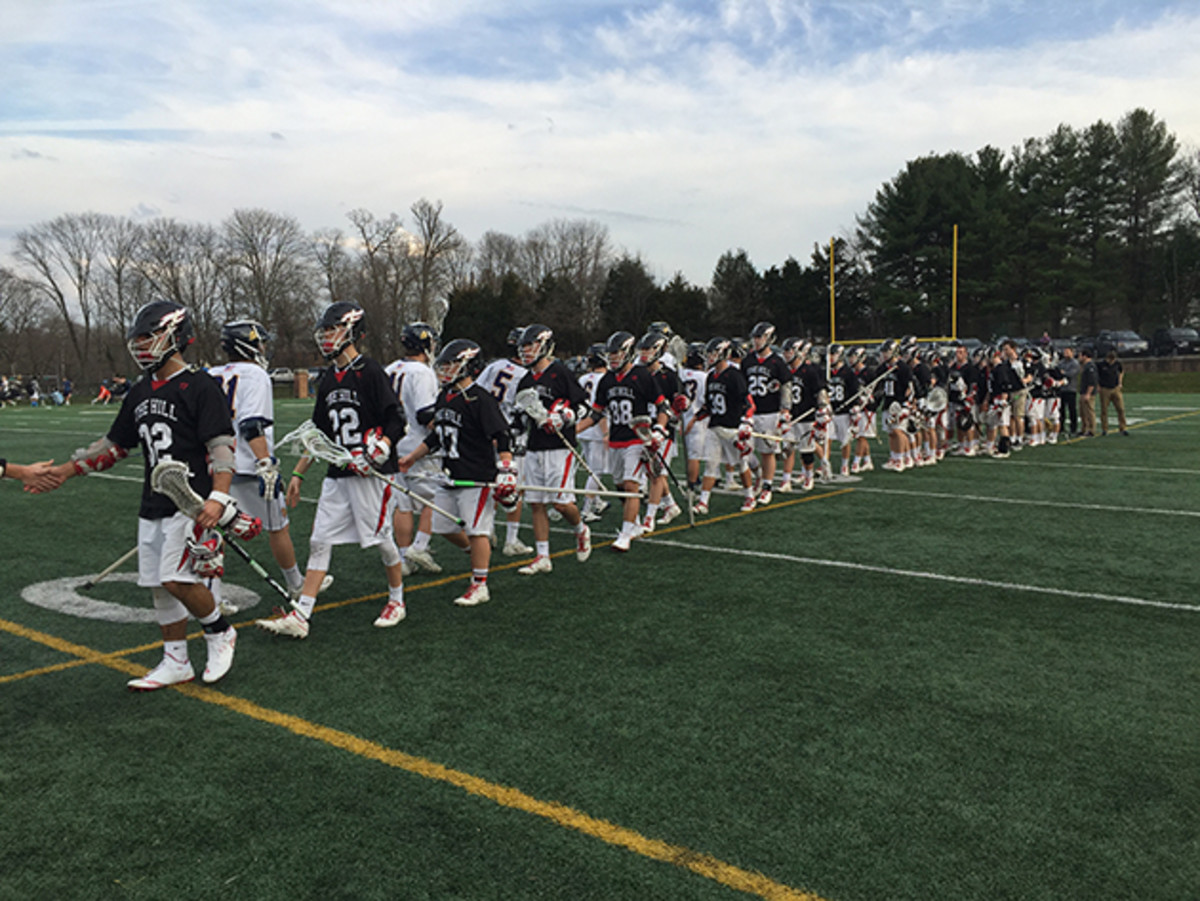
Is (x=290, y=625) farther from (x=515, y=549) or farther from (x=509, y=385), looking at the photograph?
(x=509, y=385)

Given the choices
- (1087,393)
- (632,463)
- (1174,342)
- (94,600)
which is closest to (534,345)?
(632,463)

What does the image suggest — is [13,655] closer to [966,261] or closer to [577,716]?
[577,716]

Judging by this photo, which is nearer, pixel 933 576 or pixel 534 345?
pixel 933 576

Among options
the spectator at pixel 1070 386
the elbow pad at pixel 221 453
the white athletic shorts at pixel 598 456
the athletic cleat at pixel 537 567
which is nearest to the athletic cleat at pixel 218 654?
the elbow pad at pixel 221 453

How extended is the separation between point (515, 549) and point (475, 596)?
6.57 feet

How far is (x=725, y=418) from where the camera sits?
1088cm

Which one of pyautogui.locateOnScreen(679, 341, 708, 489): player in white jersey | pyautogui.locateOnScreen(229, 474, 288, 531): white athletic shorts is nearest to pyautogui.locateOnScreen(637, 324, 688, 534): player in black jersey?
pyautogui.locateOnScreen(679, 341, 708, 489): player in white jersey

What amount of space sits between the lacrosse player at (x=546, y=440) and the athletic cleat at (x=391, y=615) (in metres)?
1.59

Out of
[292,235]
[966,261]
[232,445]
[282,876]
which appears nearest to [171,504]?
[232,445]

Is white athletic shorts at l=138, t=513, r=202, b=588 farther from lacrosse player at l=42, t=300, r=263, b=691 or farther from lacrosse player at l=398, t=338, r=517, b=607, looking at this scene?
lacrosse player at l=398, t=338, r=517, b=607

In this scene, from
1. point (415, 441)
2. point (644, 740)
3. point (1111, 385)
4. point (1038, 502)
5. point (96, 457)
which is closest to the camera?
point (644, 740)

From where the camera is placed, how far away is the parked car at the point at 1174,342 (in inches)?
1740

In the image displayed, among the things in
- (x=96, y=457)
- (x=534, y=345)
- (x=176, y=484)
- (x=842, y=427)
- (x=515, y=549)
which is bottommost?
(x=515, y=549)

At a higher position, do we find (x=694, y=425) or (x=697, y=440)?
(x=694, y=425)
